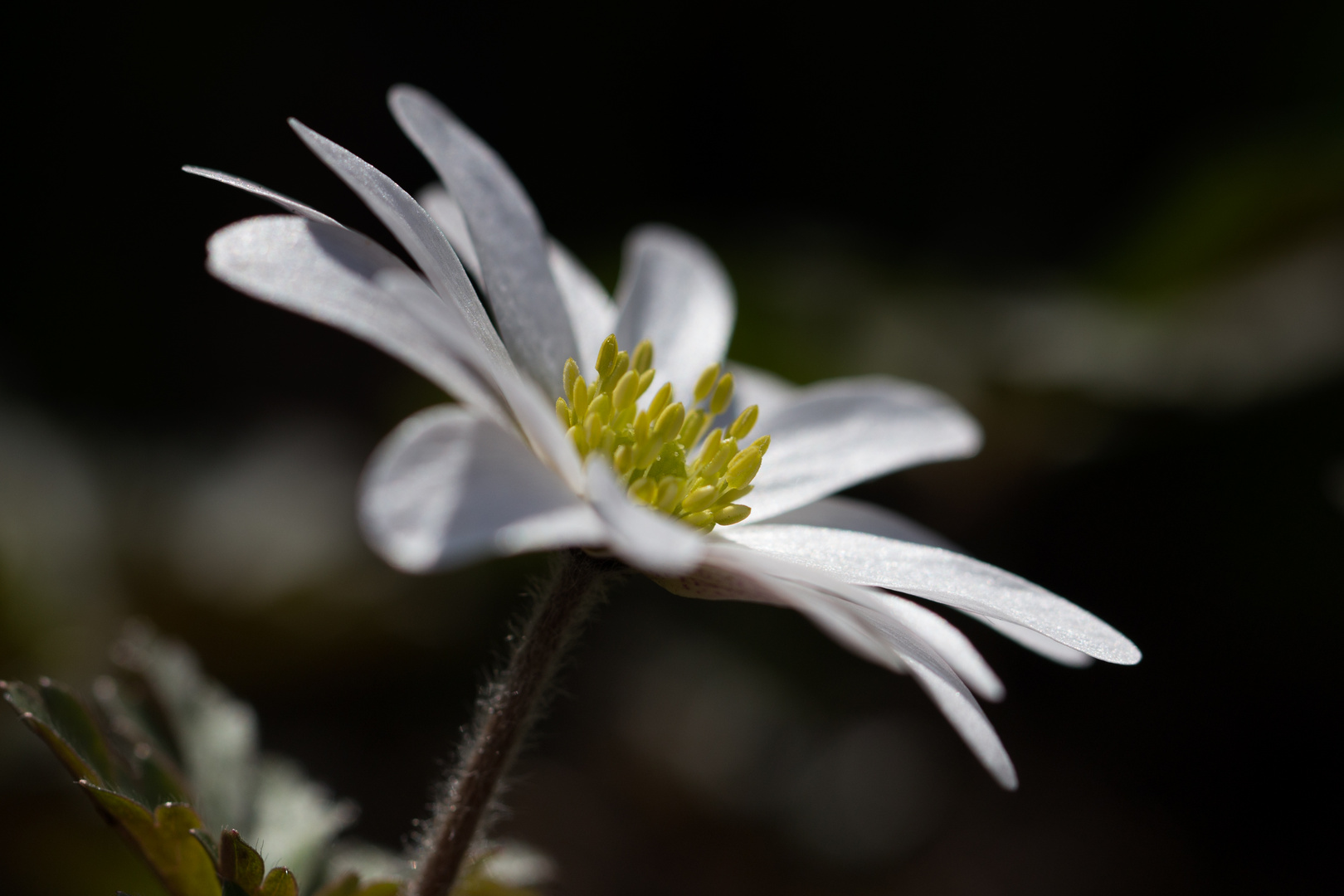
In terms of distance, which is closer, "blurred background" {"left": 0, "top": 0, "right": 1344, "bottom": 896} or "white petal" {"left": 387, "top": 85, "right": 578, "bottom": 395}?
"white petal" {"left": 387, "top": 85, "right": 578, "bottom": 395}

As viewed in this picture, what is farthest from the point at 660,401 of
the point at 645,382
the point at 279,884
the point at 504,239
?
the point at 279,884

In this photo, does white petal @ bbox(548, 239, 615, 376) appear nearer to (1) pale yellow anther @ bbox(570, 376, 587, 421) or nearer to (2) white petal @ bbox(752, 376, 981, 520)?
(1) pale yellow anther @ bbox(570, 376, 587, 421)

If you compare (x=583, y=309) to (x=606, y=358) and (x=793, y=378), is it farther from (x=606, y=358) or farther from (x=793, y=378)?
(x=793, y=378)

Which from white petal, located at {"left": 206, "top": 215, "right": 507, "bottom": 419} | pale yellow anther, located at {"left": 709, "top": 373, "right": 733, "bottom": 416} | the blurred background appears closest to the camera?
white petal, located at {"left": 206, "top": 215, "right": 507, "bottom": 419}

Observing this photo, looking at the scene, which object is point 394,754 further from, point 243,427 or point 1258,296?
point 1258,296

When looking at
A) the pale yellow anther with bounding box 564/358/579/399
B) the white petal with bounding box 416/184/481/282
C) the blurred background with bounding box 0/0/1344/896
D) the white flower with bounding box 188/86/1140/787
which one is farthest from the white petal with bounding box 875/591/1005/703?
the blurred background with bounding box 0/0/1344/896

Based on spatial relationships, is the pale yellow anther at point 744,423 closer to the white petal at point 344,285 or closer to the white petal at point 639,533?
the white petal at point 344,285

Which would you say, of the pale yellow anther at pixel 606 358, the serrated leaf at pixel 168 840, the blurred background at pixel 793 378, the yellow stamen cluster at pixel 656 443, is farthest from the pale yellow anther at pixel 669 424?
the blurred background at pixel 793 378

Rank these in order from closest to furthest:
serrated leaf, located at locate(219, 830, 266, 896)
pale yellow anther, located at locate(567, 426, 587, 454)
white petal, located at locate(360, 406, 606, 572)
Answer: white petal, located at locate(360, 406, 606, 572) < serrated leaf, located at locate(219, 830, 266, 896) < pale yellow anther, located at locate(567, 426, 587, 454)
